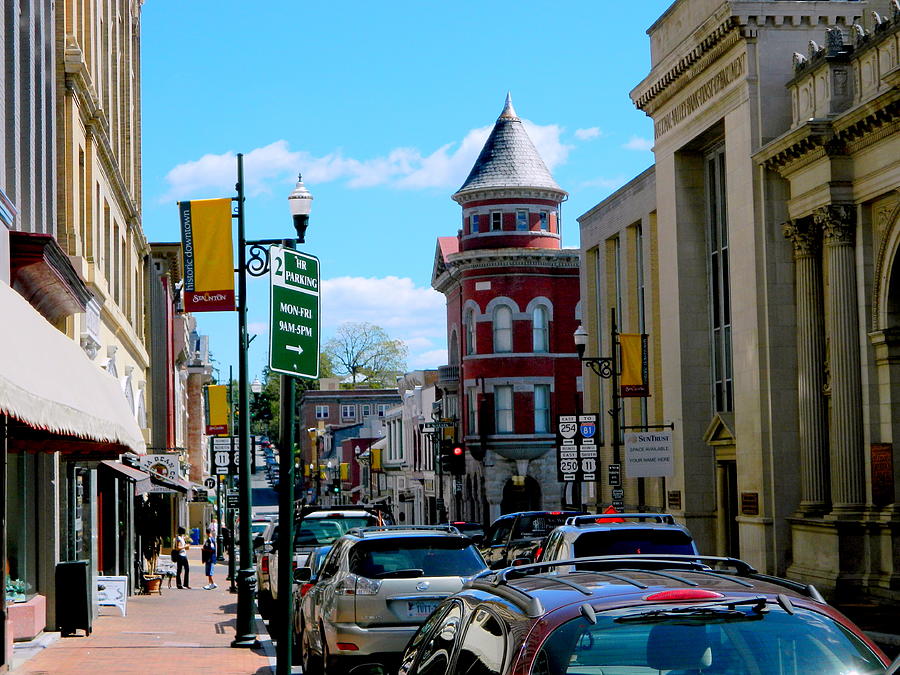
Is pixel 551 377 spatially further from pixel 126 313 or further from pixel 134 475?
pixel 134 475

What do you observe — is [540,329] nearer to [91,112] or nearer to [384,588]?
[91,112]

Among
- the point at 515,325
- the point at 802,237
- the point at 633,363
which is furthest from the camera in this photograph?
the point at 515,325

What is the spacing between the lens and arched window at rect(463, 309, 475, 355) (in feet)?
218

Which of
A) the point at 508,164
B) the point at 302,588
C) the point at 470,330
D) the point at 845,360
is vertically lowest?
the point at 302,588

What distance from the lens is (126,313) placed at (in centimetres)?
3866

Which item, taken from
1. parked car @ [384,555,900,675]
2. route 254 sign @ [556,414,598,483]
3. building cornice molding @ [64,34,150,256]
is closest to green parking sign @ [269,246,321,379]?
parked car @ [384,555,900,675]

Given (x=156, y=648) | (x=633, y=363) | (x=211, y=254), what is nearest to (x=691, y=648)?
(x=156, y=648)

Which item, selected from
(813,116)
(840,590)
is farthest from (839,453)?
(813,116)

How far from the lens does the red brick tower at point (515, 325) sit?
212 feet

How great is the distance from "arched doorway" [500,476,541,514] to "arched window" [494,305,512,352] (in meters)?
6.27

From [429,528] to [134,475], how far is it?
1745cm

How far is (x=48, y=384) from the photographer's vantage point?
42.0 ft

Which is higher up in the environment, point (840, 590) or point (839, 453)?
point (839, 453)

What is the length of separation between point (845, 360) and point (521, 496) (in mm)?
37130
